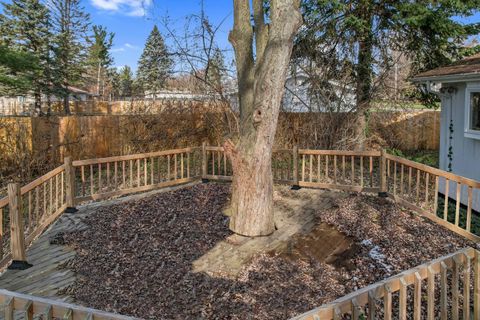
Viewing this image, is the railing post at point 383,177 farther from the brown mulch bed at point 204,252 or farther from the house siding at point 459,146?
the house siding at point 459,146

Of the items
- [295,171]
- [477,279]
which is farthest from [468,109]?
[477,279]

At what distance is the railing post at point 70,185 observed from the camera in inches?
241

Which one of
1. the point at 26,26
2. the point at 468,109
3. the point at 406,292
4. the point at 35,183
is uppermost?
the point at 26,26

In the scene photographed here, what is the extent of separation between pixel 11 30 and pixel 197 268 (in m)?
20.4

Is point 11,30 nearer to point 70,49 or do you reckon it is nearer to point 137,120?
point 70,49

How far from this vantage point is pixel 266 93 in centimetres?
507

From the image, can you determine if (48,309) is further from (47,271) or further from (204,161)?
(204,161)

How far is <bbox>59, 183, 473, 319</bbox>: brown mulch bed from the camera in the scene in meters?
3.57

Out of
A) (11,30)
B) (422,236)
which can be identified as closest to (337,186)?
(422,236)

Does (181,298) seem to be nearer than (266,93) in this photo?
Yes

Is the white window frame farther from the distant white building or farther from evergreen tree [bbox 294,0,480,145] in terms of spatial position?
the distant white building

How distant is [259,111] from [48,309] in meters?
3.66

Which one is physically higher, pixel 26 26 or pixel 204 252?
pixel 26 26

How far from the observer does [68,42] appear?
19.6m
